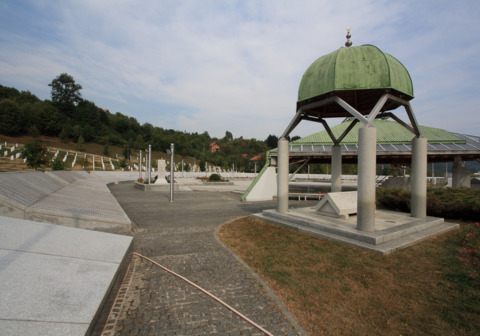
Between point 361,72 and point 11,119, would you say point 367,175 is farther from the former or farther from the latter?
point 11,119

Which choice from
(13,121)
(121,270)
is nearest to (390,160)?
(121,270)

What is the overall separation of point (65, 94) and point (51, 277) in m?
137

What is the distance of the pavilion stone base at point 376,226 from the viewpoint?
6.44m

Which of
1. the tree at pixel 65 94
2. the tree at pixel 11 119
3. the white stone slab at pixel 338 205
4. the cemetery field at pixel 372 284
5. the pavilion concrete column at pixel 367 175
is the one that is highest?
the tree at pixel 65 94

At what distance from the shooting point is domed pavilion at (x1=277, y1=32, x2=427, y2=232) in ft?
22.7

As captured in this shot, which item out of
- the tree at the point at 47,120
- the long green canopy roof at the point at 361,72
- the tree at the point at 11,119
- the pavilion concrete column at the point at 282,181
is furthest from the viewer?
the tree at the point at 47,120

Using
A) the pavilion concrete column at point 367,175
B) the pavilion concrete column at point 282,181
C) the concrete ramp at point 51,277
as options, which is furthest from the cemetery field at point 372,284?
the concrete ramp at point 51,277

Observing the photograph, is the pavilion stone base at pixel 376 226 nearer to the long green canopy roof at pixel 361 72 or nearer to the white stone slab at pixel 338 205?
the white stone slab at pixel 338 205

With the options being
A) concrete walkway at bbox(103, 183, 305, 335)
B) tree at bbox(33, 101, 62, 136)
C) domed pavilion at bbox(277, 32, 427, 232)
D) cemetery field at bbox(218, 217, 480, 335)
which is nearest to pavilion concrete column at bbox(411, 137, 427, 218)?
domed pavilion at bbox(277, 32, 427, 232)

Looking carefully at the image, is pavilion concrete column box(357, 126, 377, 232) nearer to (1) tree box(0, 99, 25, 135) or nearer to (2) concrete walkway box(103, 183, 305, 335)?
(2) concrete walkway box(103, 183, 305, 335)

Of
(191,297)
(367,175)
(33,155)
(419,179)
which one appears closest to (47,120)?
(33,155)

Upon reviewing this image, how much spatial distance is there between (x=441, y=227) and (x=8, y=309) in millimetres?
10799

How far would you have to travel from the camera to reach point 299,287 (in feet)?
14.6

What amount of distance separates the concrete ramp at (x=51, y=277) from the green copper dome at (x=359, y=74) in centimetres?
768
